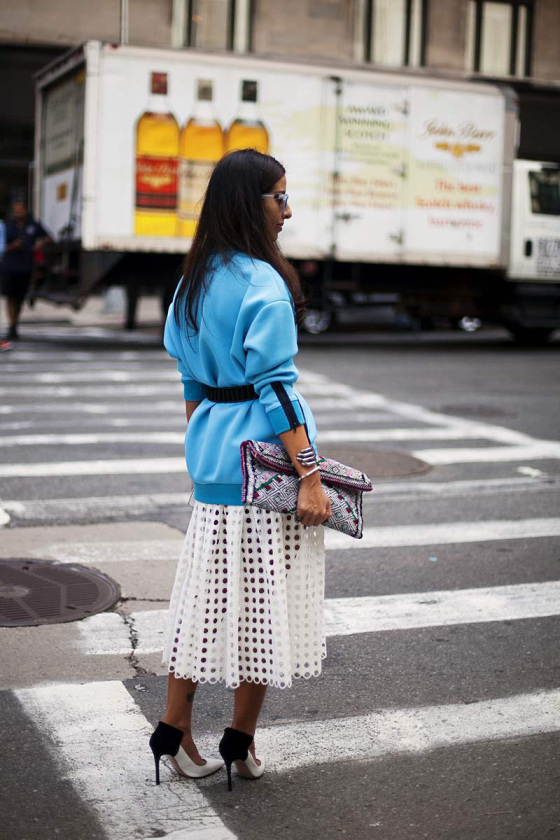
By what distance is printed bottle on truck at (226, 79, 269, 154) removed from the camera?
15594mm

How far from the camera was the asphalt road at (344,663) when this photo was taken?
3236 millimetres

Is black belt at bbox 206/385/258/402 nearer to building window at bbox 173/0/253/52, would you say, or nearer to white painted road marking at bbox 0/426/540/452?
white painted road marking at bbox 0/426/540/452

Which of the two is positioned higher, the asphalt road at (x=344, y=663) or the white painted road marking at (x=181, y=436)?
the white painted road marking at (x=181, y=436)

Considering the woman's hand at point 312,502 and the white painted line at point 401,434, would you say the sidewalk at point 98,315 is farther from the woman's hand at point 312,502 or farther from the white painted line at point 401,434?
the woman's hand at point 312,502

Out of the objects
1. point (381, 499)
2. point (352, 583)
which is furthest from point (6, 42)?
point (352, 583)

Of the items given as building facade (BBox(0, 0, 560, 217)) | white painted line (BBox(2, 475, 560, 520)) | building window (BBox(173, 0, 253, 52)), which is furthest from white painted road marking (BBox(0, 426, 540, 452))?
building window (BBox(173, 0, 253, 52))

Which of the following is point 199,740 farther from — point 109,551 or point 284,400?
point 109,551

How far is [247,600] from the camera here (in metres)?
3.29

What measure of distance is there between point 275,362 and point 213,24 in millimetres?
24729

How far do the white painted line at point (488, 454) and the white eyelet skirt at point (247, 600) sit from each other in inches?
209

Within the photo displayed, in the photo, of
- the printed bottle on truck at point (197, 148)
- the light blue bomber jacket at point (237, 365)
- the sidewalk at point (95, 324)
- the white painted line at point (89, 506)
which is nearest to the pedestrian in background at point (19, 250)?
the sidewalk at point (95, 324)

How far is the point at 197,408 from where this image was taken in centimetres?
340

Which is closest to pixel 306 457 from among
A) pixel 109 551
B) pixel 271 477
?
pixel 271 477

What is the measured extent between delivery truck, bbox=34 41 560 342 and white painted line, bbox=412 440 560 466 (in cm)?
650
